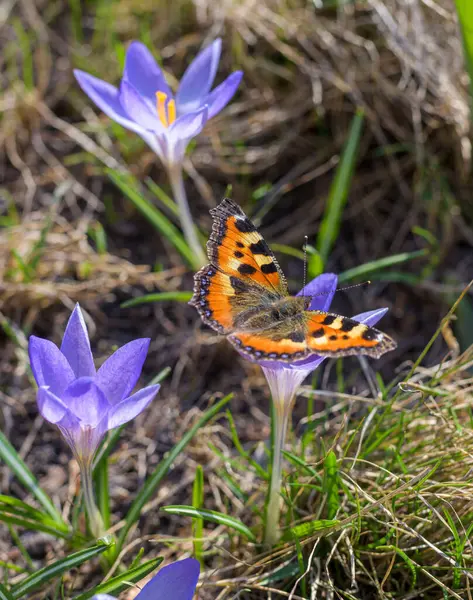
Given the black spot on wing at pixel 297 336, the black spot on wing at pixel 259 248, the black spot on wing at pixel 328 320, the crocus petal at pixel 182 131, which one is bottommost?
the black spot on wing at pixel 297 336

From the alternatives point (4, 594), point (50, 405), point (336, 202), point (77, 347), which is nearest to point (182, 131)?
point (336, 202)

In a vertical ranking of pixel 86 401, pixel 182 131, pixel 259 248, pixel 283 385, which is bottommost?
pixel 283 385

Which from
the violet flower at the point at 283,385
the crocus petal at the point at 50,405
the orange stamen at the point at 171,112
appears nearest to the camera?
the crocus petal at the point at 50,405

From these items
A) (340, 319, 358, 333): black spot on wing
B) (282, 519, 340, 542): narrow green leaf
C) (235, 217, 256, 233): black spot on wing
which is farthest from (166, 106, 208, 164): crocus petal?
(282, 519, 340, 542): narrow green leaf

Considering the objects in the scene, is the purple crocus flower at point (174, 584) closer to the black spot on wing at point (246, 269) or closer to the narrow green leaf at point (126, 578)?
the narrow green leaf at point (126, 578)

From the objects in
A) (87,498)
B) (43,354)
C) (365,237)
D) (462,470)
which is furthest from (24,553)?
(365,237)

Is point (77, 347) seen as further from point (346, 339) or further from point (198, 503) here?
point (346, 339)

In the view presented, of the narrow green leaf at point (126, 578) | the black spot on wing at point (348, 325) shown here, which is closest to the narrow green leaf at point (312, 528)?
the narrow green leaf at point (126, 578)
